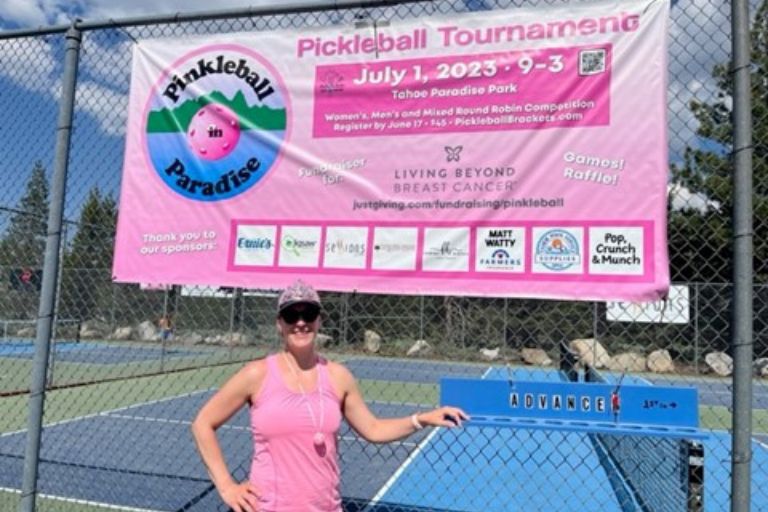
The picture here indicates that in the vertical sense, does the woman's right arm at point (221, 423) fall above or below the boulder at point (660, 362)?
above

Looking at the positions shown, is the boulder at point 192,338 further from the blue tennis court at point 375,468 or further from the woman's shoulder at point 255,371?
the woman's shoulder at point 255,371

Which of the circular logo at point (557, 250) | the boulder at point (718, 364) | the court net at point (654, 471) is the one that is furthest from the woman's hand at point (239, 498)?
the boulder at point (718, 364)

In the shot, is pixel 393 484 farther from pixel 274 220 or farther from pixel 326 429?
pixel 326 429

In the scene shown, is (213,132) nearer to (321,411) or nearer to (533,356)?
(321,411)

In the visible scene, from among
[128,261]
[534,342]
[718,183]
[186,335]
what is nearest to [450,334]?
[534,342]

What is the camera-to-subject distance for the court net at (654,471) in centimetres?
422

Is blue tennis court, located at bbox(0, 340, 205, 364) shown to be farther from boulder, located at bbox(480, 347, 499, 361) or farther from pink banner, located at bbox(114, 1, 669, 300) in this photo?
pink banner, located at bbox(114, 1, 669, 300)

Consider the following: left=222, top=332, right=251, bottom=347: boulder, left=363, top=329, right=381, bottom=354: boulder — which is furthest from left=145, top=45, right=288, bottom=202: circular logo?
left=363, top=329, right=381, bottom=354: boulder

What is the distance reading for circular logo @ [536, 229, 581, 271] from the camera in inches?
136

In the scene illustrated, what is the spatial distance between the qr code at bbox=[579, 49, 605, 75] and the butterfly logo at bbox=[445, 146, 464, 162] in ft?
2.43

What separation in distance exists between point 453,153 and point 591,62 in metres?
0.84

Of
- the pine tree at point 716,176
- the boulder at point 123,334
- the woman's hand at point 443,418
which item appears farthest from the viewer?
the boulder at point 123,334

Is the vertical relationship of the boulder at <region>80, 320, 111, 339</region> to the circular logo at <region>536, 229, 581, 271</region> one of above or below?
below

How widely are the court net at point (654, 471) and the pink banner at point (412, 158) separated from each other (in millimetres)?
1095
